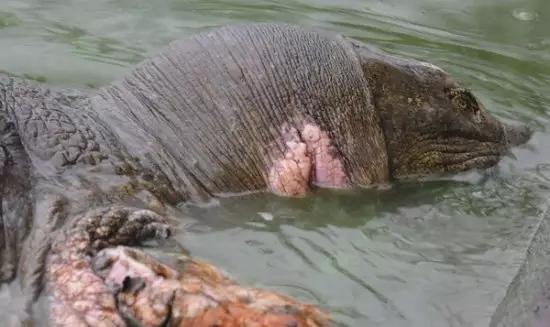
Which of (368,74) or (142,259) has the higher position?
(368,74)

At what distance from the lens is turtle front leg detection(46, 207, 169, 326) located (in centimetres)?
367

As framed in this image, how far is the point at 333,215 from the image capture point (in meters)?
4.86

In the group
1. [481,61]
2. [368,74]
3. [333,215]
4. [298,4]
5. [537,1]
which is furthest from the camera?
[537,1]

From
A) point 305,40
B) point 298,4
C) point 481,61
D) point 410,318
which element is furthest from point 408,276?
point 298,4

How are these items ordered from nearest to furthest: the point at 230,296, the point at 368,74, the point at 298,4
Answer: the point at 230,296 → the point at 368,74 → the point at 298,4

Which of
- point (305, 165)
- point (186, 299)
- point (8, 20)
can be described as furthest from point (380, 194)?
point (8, 20)

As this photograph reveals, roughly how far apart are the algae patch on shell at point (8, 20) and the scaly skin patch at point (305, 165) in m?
3.12

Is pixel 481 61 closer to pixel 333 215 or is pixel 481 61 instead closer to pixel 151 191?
pixel 333 215

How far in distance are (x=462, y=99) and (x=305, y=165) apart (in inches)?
45.5

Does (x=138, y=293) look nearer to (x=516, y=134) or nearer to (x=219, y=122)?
(x=219, y=122)

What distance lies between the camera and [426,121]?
5367 millimetres

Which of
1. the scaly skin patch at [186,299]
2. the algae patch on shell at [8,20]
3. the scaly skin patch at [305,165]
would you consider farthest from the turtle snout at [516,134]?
the algae patch on shell at [8,20]

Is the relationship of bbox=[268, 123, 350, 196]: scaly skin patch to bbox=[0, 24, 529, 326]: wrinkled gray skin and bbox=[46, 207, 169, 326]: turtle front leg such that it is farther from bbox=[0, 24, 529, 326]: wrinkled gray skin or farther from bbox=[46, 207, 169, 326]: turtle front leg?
bbox=[46, 207, 169, 326]: turtle front leg

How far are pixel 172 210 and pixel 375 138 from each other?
4.13 feet
